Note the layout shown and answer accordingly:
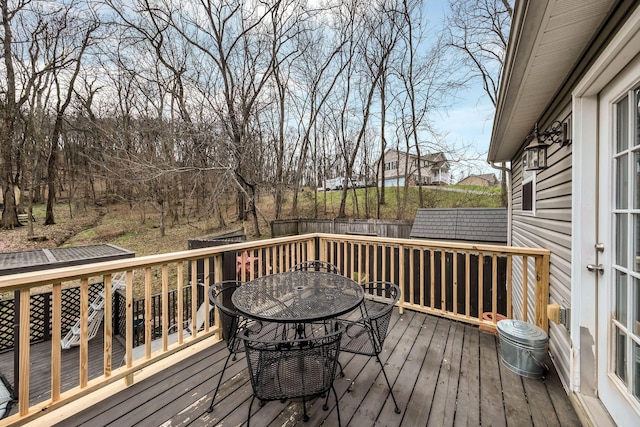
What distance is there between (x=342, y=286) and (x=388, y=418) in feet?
3.10

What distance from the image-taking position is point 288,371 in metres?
1.59

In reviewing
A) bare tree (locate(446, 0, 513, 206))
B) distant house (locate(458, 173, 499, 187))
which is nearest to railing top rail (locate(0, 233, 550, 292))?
bare tree (locate(446, 0, 513, 206))

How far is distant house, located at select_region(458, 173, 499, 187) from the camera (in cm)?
1243

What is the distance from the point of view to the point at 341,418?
1.68 m

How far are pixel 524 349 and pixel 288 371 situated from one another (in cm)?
194

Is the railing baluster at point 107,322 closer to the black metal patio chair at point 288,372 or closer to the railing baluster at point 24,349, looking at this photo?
the railing baluster at point 24,349

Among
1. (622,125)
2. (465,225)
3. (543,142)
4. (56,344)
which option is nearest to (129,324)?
(56,344)

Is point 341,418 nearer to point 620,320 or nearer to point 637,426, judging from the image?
point 637,426

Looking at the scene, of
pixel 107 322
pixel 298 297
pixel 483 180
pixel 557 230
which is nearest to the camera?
pixel 107 322

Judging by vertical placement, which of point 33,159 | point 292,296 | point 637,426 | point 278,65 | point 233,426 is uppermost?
point 278,65

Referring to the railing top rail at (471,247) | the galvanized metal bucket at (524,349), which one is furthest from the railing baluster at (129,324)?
the galvanized metal bucket at (524,349)

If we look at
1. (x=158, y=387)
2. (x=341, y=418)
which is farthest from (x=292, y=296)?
(x=158, y=387)

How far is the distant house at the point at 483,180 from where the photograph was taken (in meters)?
12.4

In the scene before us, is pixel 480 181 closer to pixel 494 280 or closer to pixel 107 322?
pixel 494 280
